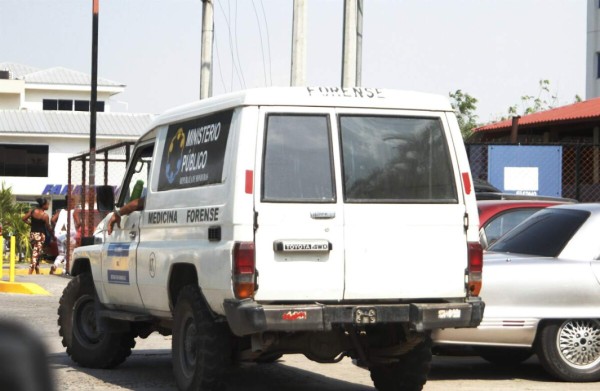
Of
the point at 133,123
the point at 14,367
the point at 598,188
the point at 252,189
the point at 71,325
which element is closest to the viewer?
the point at 14,367

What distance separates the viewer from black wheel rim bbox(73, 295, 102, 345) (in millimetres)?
10099

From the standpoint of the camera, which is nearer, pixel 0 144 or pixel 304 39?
pixel 304 39

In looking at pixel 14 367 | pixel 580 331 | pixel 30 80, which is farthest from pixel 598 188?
pixel 30 80

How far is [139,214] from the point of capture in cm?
917

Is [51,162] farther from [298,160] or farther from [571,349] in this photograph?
[298,160]

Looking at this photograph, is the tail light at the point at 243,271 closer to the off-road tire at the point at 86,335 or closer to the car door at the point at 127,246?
the car door at the point at 127,246

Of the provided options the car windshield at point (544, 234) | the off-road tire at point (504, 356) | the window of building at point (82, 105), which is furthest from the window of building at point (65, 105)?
the car windshield at point (544, 234)

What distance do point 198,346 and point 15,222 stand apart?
28.6 m

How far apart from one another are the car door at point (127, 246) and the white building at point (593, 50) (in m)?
49.4

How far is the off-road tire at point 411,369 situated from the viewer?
26.6 ft

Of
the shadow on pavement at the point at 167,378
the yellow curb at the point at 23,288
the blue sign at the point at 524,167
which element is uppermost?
the blue sign at the point at 524,167

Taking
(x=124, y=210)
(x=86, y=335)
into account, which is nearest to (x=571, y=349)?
(x=124, y=210)

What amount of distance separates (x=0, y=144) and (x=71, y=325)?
56971mm

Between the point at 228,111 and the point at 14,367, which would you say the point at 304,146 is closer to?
the point at 228,111
